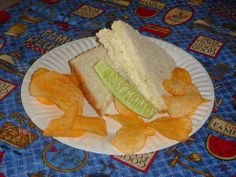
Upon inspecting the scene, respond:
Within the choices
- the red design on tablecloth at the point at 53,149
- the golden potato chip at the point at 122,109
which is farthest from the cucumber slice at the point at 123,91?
the red design on tablecloth at the point at 53,149

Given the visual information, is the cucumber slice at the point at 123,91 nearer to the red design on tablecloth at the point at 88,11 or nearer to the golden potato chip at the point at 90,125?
the golden potato chip at the point at 90,125

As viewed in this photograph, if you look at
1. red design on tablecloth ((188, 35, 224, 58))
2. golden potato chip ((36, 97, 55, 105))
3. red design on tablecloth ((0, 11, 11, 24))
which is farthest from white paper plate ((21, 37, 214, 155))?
red design on tablecloth ((0, 11, 11, 24))

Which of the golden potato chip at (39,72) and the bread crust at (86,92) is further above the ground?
the golden potato chip at (39,72)

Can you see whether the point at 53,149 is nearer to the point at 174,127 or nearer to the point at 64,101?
the point at 64,101

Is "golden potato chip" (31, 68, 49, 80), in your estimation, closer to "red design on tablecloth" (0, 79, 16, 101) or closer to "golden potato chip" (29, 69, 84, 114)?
"golden potato chip" (29, 69, 84, 114)

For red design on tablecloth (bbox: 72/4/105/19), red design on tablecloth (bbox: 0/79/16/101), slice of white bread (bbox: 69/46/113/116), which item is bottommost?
red design on tablecloth (bbox: 0/79/16/101)

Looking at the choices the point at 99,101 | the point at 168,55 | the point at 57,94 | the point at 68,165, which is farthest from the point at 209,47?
the point at 68,165

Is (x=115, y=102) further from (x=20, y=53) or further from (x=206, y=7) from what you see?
(x=206, y=7)
